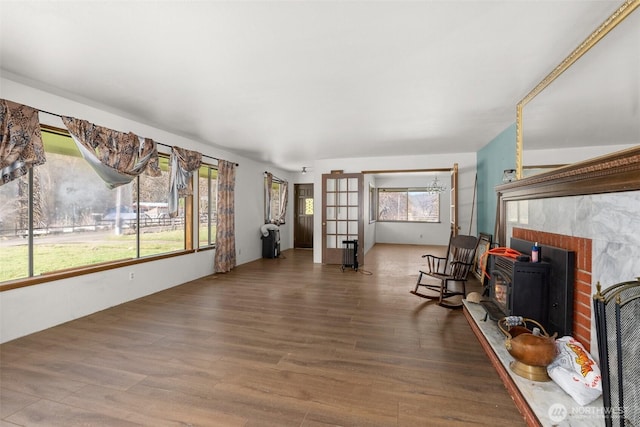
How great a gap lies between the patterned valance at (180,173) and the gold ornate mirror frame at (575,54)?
4672mm

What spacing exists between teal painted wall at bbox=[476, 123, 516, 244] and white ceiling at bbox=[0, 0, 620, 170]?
37 centimetres

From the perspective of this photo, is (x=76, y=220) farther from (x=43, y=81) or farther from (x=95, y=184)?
(x=43, y=81)

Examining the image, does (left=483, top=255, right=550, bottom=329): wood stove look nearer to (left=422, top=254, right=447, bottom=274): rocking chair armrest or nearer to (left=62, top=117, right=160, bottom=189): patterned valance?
(left=422, top=254, right=447, bottom=274): rocking chair armrest

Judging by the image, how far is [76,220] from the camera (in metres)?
3.36

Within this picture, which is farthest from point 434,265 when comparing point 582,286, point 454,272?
point 582,286

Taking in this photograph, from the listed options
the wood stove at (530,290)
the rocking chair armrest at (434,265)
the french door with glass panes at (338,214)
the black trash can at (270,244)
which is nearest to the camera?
the wood stove at (530,290)

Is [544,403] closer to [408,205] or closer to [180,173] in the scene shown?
[180,173]

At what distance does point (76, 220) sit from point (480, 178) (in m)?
6.37

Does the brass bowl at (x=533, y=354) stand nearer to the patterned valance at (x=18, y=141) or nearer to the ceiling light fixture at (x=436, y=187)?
the patterned valance at (x=18, y=141)

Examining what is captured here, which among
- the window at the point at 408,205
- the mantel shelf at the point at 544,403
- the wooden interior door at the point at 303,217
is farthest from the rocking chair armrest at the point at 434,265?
the wooden interior door at the point at 303,217

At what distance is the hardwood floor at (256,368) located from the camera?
1.71m

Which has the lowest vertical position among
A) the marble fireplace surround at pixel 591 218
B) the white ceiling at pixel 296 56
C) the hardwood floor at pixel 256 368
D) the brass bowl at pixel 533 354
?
the hardwood floor at pixel 256 368

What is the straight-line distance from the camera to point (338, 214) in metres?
6.55

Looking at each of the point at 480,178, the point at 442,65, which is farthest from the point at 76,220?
the point at 480,178
